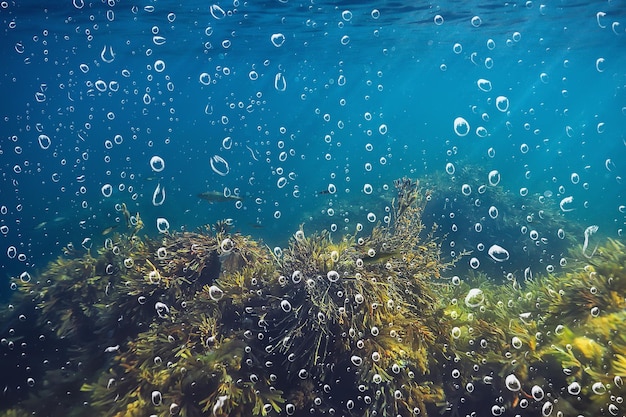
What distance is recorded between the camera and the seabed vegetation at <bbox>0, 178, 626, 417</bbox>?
14.1 ft

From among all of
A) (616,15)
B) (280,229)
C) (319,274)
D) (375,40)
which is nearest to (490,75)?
(375,40)

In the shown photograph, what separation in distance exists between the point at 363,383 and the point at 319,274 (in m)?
1.43

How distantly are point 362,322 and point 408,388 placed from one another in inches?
35.2

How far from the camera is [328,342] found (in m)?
4.67

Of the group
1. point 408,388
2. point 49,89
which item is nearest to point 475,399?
point 408,388

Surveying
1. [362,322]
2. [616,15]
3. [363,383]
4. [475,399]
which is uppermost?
[616,15]

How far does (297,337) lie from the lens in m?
4.73

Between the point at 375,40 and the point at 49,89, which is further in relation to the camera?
the point at 49,89

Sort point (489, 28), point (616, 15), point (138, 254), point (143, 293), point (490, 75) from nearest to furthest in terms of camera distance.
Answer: point (143, 293)
point (138, 254)
point (616, 15)
point (489, 28)
point (490, 75)

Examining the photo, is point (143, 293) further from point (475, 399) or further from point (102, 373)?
point (475, 399)

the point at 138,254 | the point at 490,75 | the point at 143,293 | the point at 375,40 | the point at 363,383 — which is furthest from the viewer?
the point at 490,75

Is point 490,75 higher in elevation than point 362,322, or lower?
lower

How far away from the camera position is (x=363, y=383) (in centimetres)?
443

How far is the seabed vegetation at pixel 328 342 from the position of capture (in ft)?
14.1
